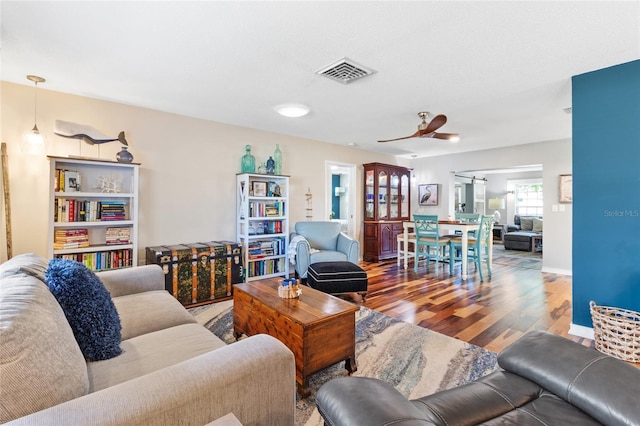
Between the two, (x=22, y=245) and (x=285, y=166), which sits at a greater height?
(x=285, y=166)

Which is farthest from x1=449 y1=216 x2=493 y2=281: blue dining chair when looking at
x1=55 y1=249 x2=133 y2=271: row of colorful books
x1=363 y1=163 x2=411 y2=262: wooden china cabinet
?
x1=55 y1=249 x2=133 y2=271: row of colorful books

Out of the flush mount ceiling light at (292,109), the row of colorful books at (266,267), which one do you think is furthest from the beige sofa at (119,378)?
the row of colorful books at (266,267)

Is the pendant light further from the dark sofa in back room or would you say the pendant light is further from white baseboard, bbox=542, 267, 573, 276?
the dark sofa in back room

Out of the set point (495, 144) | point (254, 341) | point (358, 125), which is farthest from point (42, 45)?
point (495, 144)

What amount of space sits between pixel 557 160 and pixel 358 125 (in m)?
3.72

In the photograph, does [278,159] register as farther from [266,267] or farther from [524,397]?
[524,397]

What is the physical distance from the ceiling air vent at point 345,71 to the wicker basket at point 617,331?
279cm

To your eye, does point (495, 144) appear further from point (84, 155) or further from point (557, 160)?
point (84, 155)

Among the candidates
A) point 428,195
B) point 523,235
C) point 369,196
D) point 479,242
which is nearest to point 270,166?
point 369,196

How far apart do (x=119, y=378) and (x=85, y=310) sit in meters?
0.37

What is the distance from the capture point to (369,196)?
6219mm

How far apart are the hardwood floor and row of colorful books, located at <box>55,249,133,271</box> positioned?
9.17ft

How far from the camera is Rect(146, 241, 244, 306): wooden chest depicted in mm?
3387

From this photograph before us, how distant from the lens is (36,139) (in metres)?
2.86
